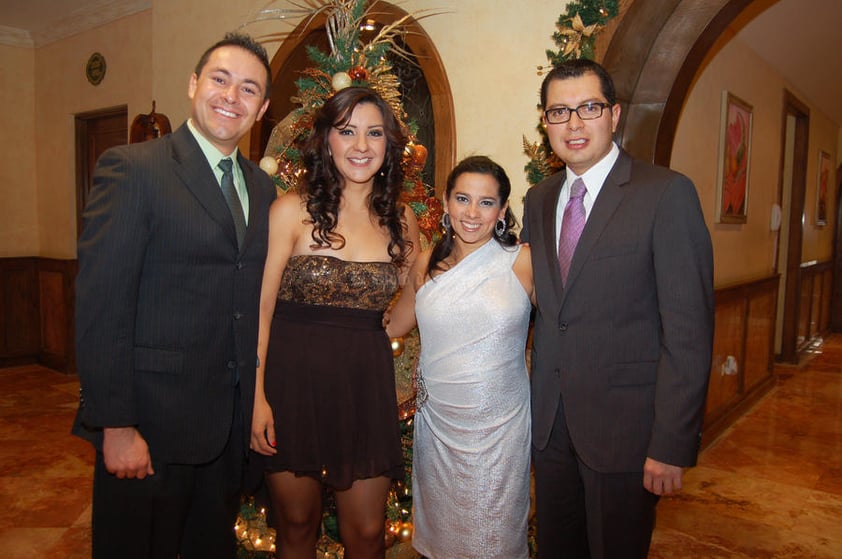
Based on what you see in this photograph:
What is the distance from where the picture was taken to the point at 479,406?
6.37ft

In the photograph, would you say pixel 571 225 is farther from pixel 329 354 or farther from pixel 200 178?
pixel 200 178

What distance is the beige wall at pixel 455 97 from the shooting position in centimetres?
302

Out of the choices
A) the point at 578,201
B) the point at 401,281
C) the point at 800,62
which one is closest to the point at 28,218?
the point at 401,281

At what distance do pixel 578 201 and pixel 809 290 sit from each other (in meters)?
7.18

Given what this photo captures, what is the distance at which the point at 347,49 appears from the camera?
236 cm

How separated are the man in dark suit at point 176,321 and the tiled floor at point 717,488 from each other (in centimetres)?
171

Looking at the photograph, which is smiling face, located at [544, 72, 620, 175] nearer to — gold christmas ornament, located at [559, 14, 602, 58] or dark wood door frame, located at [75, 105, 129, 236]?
gold christmas ornament, located at [559, 14, 602, 58]

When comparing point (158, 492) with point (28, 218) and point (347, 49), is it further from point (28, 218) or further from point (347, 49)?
point (28, 218)

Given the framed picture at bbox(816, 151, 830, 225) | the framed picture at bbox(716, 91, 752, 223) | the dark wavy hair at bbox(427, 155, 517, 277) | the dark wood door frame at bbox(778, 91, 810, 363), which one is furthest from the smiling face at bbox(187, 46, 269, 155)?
the framed picture at bbox(816, 151, 830, 225)

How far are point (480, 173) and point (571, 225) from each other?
326 mm

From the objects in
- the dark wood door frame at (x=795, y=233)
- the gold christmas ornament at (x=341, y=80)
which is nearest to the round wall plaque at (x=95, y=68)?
the gold christmas ornament at (x=341, y=80)

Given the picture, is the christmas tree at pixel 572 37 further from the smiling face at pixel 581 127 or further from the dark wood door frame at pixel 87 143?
the dark wood door frame at pixel 87 143

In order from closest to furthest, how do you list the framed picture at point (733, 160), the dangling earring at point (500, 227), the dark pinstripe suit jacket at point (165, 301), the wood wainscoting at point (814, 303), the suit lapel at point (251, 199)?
the dark pinstripe suit jacket at point (165, 301) < the suit lapel at point (251, 199) < the dangling earring at point (500, 227) < the framed picture at point (733, 160) < the wood wainscoting at point (814, 303)

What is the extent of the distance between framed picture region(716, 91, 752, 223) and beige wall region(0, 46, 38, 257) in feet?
21.5
